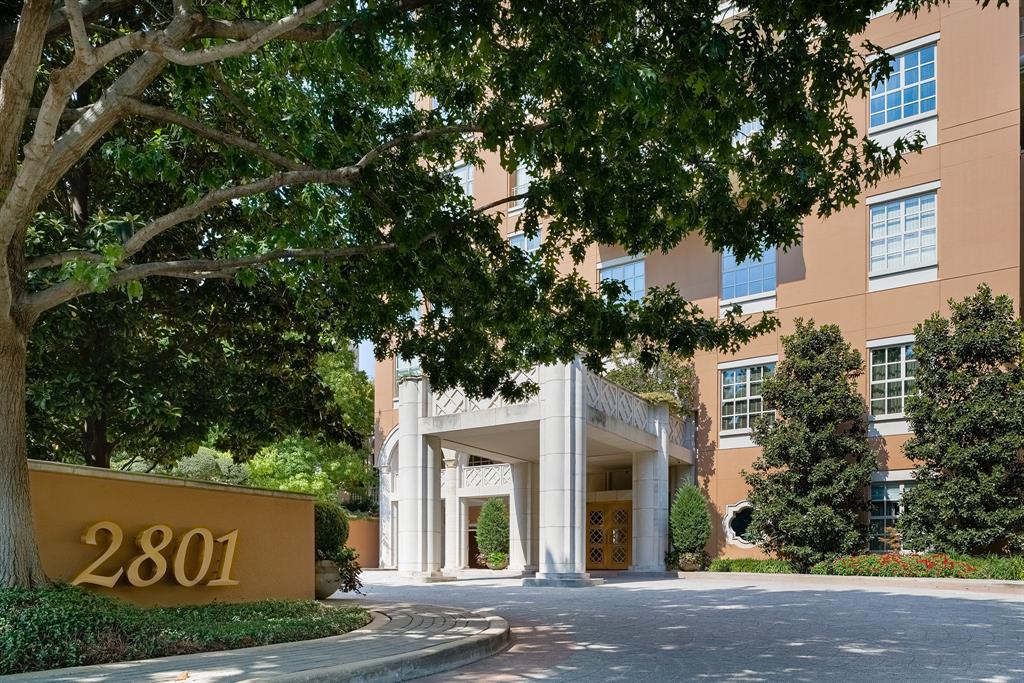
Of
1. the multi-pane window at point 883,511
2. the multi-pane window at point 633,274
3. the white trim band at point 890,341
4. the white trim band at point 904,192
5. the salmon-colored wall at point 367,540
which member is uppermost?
the white trim band at point 904,192

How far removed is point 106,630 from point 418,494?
16.6m

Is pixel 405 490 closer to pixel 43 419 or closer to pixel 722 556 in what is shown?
pixel 722 556

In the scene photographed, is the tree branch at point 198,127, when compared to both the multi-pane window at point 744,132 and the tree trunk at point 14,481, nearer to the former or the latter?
the tree trunk at point 14,481

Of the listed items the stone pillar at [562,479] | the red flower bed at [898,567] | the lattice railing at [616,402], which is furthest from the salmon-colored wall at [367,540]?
Result: the red flower bed at [898,567]

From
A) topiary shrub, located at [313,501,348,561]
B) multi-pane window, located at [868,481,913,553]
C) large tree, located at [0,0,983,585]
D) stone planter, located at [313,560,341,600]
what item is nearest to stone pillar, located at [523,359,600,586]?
topiary shrub, located at [313,501,348,561]

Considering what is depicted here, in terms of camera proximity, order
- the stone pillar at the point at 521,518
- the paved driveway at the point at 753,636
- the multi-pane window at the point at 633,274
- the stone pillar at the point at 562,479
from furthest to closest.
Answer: the multi-pane window at the point at 633,274 < the stone pillar at the point at 521,518 < the stone pillar at the point at 562,479 < the paved driveway at the point at 753,636

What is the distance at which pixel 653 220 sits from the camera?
38.1 feet

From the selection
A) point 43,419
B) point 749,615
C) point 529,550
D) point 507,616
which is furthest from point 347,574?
point 529,550

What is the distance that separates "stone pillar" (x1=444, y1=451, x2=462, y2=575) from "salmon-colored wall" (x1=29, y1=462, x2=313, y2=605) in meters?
20.5

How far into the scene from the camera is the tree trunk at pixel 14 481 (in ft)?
29.4

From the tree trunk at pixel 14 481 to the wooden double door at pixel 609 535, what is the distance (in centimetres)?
2384

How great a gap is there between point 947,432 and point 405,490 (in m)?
13.7

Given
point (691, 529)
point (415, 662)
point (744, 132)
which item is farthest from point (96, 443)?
point (691, 529)

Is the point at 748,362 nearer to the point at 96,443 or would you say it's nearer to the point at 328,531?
the point at 328,531
